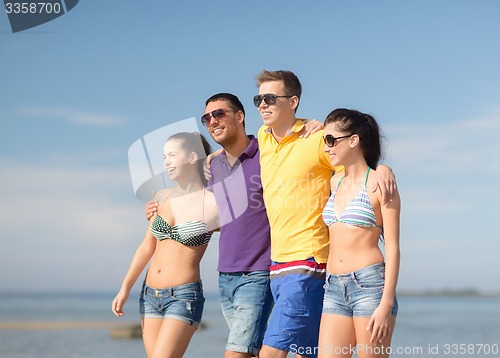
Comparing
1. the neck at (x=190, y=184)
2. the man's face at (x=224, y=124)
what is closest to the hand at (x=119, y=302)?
the neck at (x=190, y=184)

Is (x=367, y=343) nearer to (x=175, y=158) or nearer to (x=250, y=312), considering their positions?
(x=250, y=312)

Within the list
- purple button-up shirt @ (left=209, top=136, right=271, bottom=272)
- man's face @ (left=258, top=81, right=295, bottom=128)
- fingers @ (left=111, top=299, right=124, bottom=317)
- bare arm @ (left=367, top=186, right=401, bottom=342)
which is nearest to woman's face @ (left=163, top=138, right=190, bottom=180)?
purple button-up shirt @ (left=209, top=136, right=271, bottom=272)

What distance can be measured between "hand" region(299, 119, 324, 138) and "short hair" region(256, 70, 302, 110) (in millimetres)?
320

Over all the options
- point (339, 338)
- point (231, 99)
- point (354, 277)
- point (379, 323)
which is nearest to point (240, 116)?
point (231, 99)

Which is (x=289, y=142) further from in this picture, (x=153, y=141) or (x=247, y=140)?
(x=153, y=141)

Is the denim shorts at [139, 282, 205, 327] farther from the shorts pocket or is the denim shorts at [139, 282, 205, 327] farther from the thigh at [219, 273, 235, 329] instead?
the shorts pocket

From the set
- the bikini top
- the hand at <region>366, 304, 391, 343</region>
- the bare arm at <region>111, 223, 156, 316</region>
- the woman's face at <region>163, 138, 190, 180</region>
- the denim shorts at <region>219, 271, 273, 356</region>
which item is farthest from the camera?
the bare arm at <region>111, 223, 156, 316</region>

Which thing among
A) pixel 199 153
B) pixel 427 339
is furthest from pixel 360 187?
pixel 427 339

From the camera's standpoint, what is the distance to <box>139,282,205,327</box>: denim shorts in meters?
5.77

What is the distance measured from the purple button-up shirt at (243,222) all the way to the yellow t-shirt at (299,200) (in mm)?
171

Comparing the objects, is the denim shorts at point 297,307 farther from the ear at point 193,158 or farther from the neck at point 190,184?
the ear at point 193,158

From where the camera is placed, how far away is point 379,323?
15.6ft

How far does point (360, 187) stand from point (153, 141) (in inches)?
90.1

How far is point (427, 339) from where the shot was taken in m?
26.5
